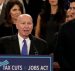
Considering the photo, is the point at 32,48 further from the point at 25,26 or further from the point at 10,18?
the point at 10,18

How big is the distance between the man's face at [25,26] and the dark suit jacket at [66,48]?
305 mm

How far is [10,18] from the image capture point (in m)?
4.31

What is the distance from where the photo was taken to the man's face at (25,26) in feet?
10.3

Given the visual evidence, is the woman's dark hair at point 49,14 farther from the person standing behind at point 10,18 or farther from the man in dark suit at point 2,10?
the man in dark suit at point 2,10

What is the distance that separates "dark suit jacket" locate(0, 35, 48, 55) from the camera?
119 inches

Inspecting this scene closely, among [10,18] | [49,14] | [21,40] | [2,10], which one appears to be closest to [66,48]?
[21,40]

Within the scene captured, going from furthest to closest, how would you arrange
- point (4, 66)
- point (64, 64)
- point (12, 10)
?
point (12, 10), point (64, 64), point (4, 66)

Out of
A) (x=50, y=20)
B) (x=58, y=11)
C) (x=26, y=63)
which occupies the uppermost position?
(x=58, y=11)

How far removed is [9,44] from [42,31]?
4.68 ft

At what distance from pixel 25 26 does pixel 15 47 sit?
0.24 meters

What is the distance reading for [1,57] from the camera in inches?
103

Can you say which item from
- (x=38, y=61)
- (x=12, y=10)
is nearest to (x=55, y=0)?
(x=12, y=10)

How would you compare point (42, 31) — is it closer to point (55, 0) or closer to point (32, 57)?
point (55, 0)

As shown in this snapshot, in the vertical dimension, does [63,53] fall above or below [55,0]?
below
